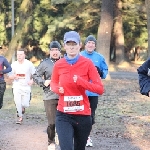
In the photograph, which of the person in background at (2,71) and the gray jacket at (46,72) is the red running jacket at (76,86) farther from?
the person in background at (2,71)

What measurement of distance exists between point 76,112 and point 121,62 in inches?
1413

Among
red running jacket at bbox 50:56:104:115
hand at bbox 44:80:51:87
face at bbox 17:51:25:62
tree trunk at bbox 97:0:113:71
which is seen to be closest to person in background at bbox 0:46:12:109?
face at bbox 17:51:25:62

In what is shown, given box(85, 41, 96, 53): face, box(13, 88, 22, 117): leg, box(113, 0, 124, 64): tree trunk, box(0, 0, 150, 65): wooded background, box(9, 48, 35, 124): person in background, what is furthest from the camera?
box(113, 0, 124, 64): tree trunk

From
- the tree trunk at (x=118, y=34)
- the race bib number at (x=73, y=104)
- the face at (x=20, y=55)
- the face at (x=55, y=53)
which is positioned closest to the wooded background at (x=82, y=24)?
the tree trunk at (x=118, y=34)

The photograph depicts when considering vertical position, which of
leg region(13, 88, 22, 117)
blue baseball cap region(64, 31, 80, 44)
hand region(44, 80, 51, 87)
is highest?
blue baseball cap region(64, 31, 80, 44)

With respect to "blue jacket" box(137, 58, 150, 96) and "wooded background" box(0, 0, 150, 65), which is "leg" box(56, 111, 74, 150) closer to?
"blue jacket" box(137, 58, 150, 96)

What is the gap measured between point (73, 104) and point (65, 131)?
0.34 m

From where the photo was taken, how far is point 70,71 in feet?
18.2

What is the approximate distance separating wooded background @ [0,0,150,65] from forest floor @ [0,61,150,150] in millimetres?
11763

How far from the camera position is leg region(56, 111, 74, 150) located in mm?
5406

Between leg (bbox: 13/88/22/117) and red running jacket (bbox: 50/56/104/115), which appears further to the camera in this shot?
leg (bbox: 13/88/22/117)

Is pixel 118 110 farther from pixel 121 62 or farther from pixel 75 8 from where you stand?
pixel 121 62

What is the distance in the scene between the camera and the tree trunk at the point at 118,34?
111 feet

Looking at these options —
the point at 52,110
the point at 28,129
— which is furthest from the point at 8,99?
the point at 52,110
